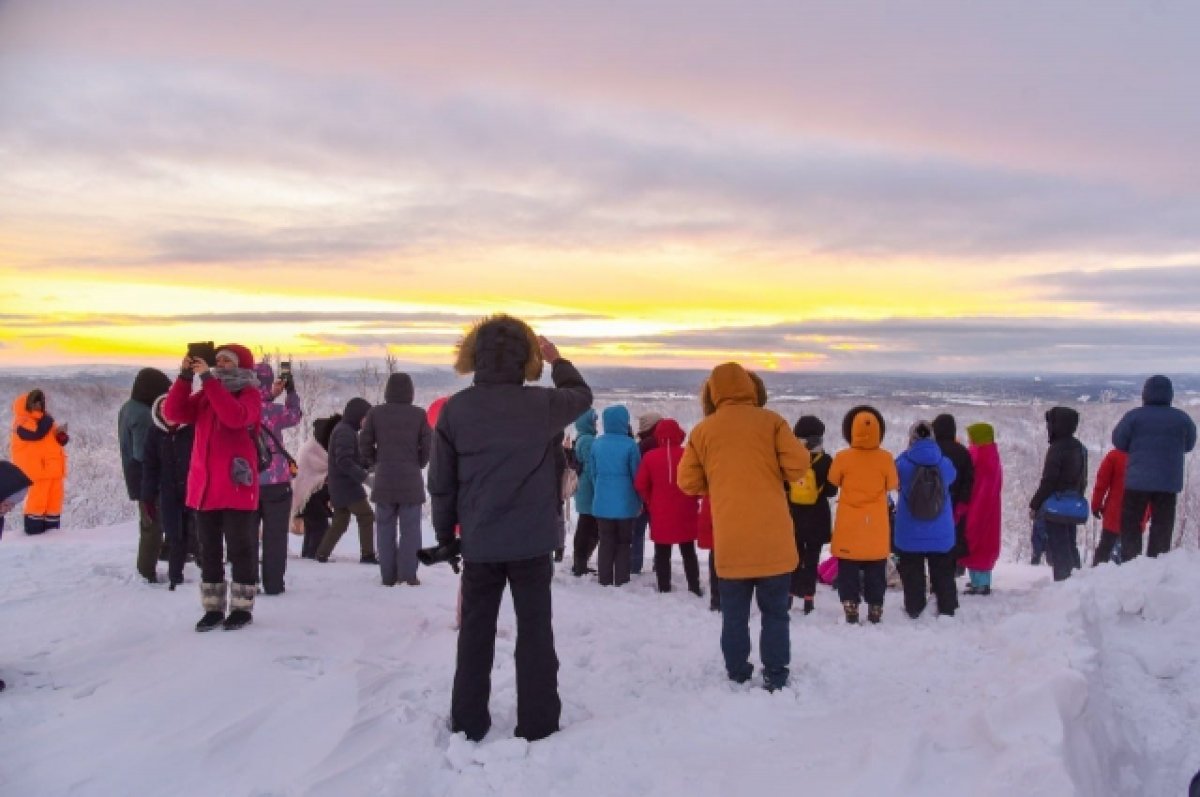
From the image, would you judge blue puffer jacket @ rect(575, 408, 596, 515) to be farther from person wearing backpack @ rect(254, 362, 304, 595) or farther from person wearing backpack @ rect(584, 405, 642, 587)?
person wearing backpack @ rect(254, 362, 304, 595)

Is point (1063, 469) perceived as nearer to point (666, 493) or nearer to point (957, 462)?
point (957, 462)

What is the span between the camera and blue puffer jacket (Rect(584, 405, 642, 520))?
28.7ft

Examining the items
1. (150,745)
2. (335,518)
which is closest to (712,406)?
(150,745)

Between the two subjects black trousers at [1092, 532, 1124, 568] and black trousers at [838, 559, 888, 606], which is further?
black trousers at [1092, 532, 1124, 568]

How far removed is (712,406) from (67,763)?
4092 mm

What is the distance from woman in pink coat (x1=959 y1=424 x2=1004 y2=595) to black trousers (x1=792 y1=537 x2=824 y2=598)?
6.46 ft

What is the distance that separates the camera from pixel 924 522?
7590 mm

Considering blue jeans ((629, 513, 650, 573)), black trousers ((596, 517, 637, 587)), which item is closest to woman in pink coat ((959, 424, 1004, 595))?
blue jeans ((629, 513, 650, 573))

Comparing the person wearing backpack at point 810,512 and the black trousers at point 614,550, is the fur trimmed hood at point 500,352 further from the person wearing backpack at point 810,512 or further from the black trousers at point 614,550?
the black trousers at point 614,550

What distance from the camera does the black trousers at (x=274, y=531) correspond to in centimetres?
713

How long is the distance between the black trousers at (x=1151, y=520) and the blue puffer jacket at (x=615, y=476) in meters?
5.46

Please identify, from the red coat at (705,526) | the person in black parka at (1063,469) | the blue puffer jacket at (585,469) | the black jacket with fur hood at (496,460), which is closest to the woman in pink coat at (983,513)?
the person in black parka at (1063,469)

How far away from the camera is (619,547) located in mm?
8805

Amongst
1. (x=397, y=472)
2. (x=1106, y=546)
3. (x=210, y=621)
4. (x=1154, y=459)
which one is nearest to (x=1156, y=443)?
(x=1154, y=459)
